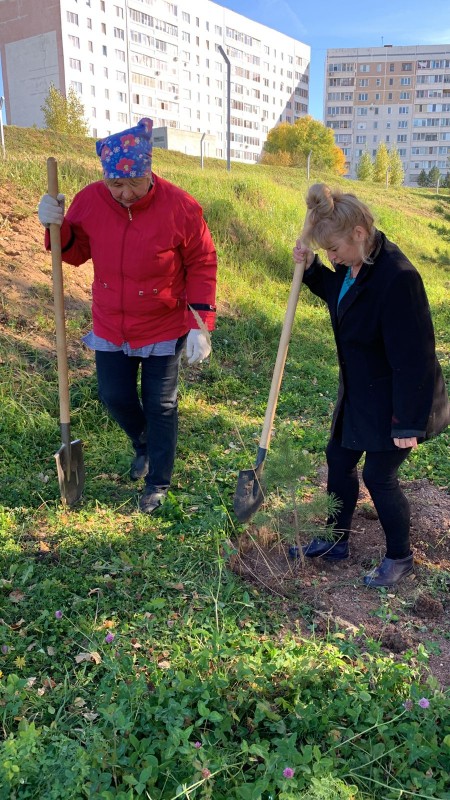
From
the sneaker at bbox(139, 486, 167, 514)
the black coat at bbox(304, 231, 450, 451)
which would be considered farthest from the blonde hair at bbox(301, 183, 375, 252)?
the sneaker at bbox(139, 486, 167, 514)

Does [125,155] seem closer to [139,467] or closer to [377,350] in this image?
[377,350]

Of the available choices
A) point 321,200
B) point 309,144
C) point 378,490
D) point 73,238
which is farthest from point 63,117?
point 378,490

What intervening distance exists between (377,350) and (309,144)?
168 ft

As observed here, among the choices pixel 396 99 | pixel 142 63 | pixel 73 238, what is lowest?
pixel 73 238

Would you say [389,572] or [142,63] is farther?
[142,63]

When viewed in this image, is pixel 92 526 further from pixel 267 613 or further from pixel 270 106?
pixel 270 106

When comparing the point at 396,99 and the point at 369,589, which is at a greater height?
the point at 396,99

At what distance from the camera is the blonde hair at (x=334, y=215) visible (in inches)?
86.6

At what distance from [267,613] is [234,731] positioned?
631mm

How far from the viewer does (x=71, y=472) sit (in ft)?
10.9

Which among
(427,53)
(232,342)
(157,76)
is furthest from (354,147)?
(232,342)

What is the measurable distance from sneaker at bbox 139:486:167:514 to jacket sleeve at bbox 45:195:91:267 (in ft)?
4.22

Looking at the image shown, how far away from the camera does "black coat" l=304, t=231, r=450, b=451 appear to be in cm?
220

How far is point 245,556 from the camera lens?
293 centimetres
